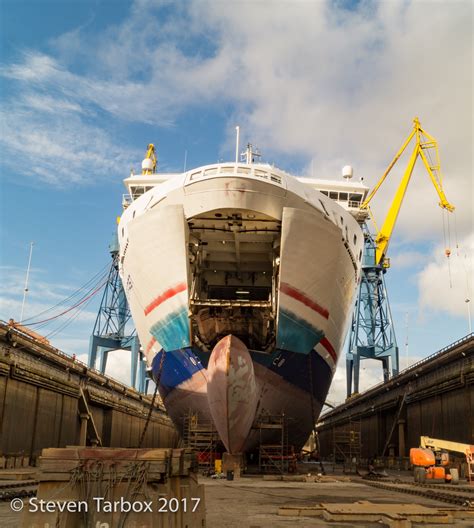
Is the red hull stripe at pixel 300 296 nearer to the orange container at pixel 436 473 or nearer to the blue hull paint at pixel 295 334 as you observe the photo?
the blue hull paint at pixel 295 334

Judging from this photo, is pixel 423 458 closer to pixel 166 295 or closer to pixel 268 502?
pixel 268 502

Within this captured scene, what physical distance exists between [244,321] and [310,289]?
2.88 meters

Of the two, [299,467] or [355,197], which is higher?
[355,197]

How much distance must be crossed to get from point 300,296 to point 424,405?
14.9 m

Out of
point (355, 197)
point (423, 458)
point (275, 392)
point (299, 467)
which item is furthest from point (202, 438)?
point (355, 197)

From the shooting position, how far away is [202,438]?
66.5 ft

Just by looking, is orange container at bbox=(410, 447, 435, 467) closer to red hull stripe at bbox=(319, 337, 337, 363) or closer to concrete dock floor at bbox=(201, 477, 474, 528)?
red hull stripe at bbox=(319, 337, 337, 363)

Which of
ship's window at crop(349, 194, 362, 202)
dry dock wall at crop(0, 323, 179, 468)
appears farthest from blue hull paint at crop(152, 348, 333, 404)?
ship's window at crop(349, 194, 362, 202)

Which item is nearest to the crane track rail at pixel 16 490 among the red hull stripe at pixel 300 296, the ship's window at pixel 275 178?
the red hull stripe at pixel 300 296

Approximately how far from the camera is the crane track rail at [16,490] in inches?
410

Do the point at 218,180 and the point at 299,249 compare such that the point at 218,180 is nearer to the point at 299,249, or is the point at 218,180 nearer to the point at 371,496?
the point at 299,249

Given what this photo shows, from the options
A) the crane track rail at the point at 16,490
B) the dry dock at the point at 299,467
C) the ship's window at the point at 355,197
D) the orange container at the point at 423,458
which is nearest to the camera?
the dry dock at the point at 299,467

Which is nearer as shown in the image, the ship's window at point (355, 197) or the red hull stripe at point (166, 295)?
the red hull stripe at point (166, 295)

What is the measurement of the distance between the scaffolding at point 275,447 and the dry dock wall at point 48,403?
9302 millimetres
